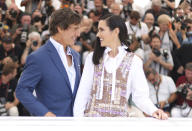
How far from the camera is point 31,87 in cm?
247

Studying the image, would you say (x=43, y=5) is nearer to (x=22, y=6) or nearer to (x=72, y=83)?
(x=22, y=6)

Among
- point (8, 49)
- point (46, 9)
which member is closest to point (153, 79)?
point (8, 49)

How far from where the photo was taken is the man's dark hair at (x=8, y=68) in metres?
5.55

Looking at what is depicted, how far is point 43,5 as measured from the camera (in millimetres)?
7352

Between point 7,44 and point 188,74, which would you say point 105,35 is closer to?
point 188,74

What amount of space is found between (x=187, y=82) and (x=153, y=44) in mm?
790

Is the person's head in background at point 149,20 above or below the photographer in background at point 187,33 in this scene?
above

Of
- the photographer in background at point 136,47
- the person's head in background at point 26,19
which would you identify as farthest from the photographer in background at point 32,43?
the photographer in background at point 136,47

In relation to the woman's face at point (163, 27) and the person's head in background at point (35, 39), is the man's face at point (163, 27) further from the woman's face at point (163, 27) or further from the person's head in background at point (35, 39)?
the person's head in background at point (35, 39)

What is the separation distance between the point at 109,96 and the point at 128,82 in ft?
0.47

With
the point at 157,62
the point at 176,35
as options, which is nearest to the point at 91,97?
the point at 157,62

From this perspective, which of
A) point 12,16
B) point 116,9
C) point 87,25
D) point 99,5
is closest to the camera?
point 87,25

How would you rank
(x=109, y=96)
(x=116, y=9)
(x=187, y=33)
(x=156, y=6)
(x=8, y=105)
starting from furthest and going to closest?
1. (x=156, y=6)
2. (x=116, y=9)
3. (x=187, y=33)
4. (x=8, y=105)
5. (x=109, y=96)

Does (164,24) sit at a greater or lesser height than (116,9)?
lesser
